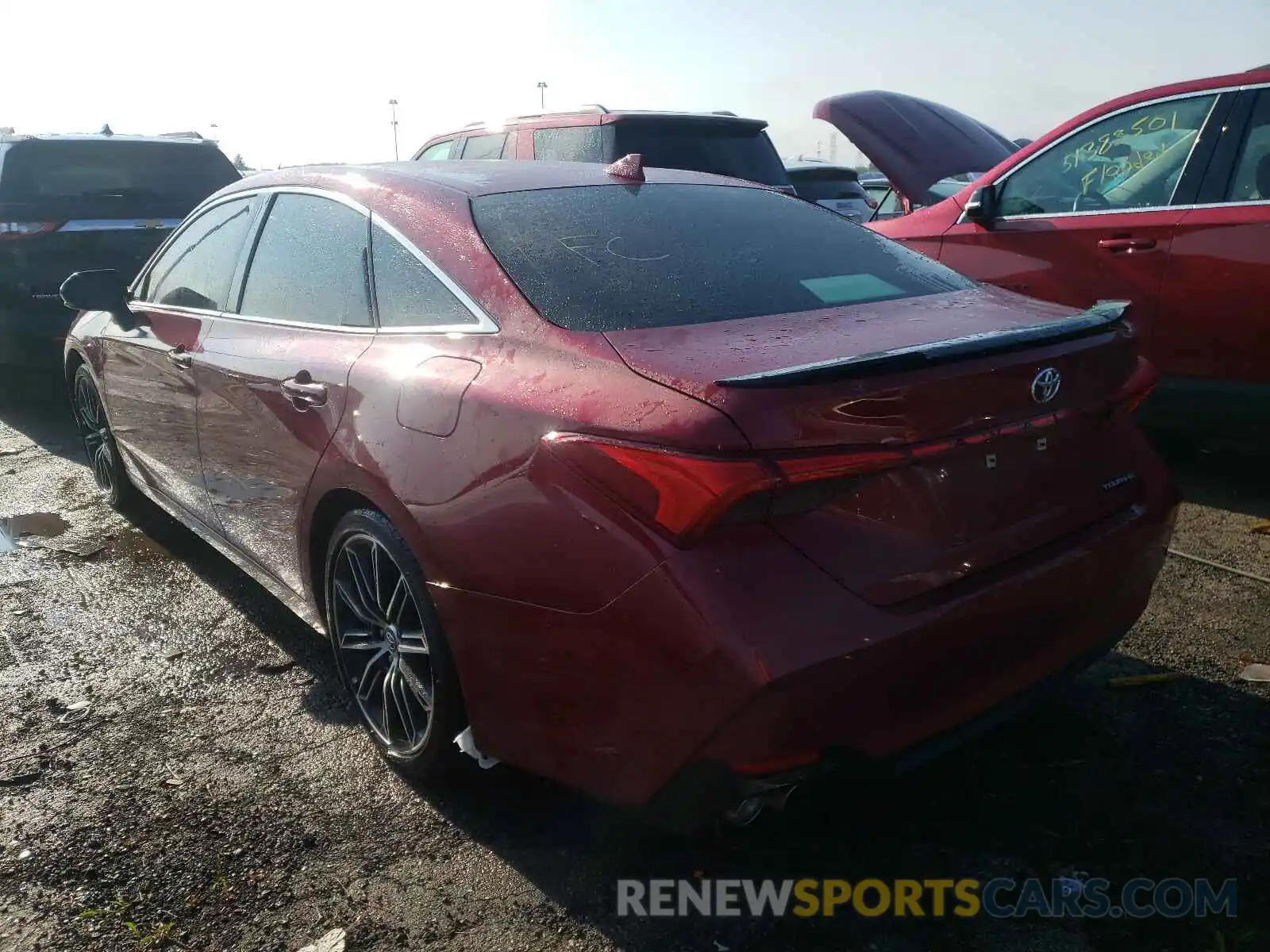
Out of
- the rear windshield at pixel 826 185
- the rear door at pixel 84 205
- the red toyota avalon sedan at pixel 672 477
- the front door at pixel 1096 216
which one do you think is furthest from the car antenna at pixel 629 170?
the rear windshield at pixel 826 185

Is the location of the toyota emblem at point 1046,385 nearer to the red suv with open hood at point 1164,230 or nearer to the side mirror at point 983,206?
the red suv with open hood at point 1164,230

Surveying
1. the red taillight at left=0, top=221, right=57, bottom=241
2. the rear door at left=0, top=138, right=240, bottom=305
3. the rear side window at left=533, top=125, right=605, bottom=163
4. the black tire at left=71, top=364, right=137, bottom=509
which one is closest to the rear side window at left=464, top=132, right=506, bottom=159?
the rear side window at left=533, top=125, right=605, bottom=163

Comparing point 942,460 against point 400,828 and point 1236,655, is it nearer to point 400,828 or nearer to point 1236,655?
point 400,828

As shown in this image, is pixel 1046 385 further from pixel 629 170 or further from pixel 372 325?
pixel 372 325

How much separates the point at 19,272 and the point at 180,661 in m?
4.70

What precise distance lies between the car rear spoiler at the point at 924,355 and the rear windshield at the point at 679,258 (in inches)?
16.7

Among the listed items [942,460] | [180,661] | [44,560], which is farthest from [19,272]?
[942,460]

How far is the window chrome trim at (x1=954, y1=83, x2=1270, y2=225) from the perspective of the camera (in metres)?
4.42

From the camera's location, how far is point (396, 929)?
7.30 feet

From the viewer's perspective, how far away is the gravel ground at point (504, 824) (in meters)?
2.21

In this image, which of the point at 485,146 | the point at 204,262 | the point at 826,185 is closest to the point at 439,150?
the point at 485,146

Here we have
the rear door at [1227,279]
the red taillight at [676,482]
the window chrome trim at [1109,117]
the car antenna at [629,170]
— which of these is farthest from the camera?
the window chrome trim at [1109,117]

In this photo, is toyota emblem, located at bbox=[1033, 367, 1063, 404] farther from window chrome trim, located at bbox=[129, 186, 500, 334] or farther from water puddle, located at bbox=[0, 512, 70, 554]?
water puddle, located at bbox=[0, 512, 70, 554]

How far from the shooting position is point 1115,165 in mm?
4781
